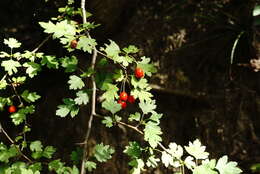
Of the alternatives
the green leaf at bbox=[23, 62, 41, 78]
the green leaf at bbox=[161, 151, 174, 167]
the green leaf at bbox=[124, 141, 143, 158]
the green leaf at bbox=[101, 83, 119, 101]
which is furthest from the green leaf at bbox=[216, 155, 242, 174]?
the green leaf at bbox=[23, 62, 41, 78]

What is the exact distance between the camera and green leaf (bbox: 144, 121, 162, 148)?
1.37 metres

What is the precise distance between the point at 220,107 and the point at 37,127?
66.9 inches

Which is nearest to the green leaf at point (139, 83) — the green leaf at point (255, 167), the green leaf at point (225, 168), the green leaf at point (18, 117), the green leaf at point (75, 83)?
the green leaf at point (75, 83)

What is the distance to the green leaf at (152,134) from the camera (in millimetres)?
1368

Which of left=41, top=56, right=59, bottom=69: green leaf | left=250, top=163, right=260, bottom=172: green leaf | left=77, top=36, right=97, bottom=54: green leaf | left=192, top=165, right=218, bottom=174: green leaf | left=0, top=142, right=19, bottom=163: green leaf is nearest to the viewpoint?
left=192, top=165, right=218, bottom=174: green leaf

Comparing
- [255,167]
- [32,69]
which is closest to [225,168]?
[255,167]

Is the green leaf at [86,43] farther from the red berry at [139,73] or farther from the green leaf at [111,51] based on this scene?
the red berry at [139,73]

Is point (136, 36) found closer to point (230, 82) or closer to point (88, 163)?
point (230, 82)

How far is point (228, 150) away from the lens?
2.36 meters

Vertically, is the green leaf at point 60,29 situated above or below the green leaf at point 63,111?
above

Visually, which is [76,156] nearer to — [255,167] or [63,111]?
[63,111]

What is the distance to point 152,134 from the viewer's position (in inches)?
54.6

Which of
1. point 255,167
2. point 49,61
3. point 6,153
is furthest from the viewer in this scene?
point 255,167

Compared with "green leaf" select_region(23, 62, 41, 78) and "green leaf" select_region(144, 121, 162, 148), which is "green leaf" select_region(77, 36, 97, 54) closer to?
"green leaf" select_region(23, 62, 41, 78)
